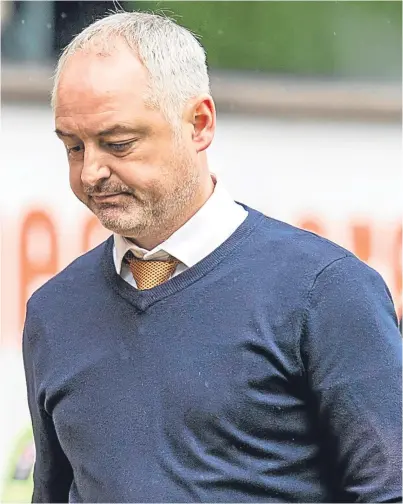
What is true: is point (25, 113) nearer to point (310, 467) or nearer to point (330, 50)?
point (330, 50)

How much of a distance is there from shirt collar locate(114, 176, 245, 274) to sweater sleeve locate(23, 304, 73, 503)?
0.21 meters

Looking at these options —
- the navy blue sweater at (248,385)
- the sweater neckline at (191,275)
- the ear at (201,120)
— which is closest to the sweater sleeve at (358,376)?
the navy blue sweater at (248,385)

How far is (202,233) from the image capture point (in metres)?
1.29

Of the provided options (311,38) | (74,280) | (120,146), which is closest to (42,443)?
(74,280)

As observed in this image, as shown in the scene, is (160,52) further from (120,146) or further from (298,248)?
(298,248)

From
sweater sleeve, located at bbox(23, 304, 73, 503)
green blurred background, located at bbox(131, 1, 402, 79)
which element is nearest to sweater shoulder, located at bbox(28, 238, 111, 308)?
sweater sleeve, located at bbox(23, 304, 73, 503)

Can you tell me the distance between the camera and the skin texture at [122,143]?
121cm

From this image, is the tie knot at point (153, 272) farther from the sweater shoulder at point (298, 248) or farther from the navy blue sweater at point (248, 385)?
the sweater shoulder at point (298, 248)

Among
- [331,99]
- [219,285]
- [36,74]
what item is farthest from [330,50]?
[219,285]

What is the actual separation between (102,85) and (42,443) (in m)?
0.55

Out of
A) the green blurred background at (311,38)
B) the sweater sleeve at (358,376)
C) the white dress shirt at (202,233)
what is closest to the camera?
the sweater sleeve at (358,376)

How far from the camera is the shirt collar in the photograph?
1.28 meters

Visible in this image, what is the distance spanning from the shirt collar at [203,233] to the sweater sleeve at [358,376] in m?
0.17

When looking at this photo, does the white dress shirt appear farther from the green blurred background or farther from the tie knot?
the green blurred background
